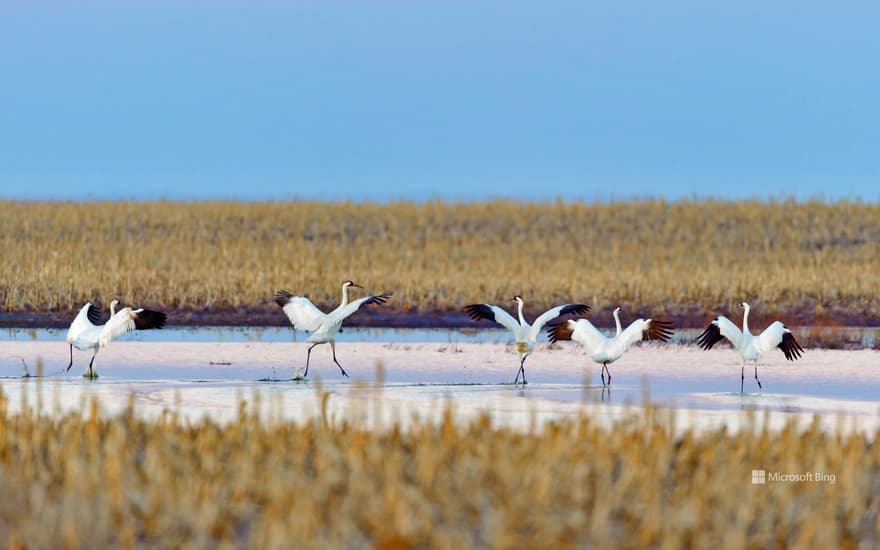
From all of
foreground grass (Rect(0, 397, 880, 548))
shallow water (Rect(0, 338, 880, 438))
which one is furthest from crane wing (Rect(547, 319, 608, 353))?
foreground grass (Rect(0, 397, 880, 548))

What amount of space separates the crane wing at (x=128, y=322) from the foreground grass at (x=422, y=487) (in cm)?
557

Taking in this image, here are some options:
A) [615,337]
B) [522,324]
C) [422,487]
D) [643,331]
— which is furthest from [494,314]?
[422,487]

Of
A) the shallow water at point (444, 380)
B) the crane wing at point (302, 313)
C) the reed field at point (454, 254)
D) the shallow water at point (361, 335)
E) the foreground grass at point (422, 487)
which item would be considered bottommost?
the foreground grass at point (422, 487)

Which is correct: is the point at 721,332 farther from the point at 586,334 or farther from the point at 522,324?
the point at 522,324

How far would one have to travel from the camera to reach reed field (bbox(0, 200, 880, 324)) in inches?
1017

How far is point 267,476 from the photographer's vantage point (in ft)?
27.9

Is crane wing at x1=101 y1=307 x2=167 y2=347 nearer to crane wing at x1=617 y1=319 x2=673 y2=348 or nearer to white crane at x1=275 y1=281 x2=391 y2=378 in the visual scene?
white crane at x1=275 y1=281 x2=391 y2=378

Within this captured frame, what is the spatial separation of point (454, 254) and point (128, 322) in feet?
69.4

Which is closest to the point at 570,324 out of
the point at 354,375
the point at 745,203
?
the point at 354,375

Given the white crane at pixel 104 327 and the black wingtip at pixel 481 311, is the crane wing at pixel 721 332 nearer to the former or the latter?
the black wingtip at pixel 481 311

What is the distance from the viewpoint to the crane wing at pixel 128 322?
51.6 feet

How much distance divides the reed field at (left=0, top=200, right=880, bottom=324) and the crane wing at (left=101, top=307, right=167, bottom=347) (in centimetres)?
871

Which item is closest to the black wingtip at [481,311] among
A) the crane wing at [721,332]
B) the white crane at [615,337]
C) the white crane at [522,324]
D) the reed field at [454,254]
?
the white crane at [522,324]

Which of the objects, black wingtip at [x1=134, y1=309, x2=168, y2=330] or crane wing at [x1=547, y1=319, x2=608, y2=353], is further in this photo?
black wingtip at [x1=134, y1=309, x2=168, y2=330]
